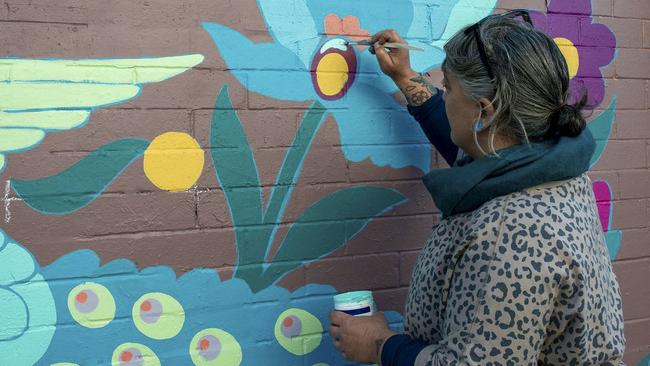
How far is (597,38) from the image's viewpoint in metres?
3.15

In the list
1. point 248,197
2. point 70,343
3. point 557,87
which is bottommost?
point 70,343

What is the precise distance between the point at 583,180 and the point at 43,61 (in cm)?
163

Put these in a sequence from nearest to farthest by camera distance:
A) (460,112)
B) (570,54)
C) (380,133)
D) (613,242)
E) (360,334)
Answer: (460,112) → (360,334) → (380,133) → (570,54) → (613,242)

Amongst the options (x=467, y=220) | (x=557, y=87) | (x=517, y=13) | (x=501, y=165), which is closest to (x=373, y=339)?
(x=467, y=220)

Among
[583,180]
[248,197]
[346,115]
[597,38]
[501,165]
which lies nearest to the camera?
[501,165]

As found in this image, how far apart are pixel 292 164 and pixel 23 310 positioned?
99 cm

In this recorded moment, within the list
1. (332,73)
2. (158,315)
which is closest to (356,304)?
(158,315)

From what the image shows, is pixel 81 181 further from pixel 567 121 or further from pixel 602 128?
pixel 602 128

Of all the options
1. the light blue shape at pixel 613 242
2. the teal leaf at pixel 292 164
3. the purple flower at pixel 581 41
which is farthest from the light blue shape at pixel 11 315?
the light blue shape at pixel 613 242

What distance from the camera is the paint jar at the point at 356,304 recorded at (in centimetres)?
227

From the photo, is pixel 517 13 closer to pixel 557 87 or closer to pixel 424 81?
pixel 557 87

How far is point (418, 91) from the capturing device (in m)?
2.64

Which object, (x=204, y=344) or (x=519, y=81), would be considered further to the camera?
(x=204, y=344)

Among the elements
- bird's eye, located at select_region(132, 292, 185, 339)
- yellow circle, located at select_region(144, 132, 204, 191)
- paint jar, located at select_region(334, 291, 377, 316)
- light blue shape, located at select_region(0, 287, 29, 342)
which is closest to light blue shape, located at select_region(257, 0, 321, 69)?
yellow circle, located at select_region(144, 132, 204, 191)
